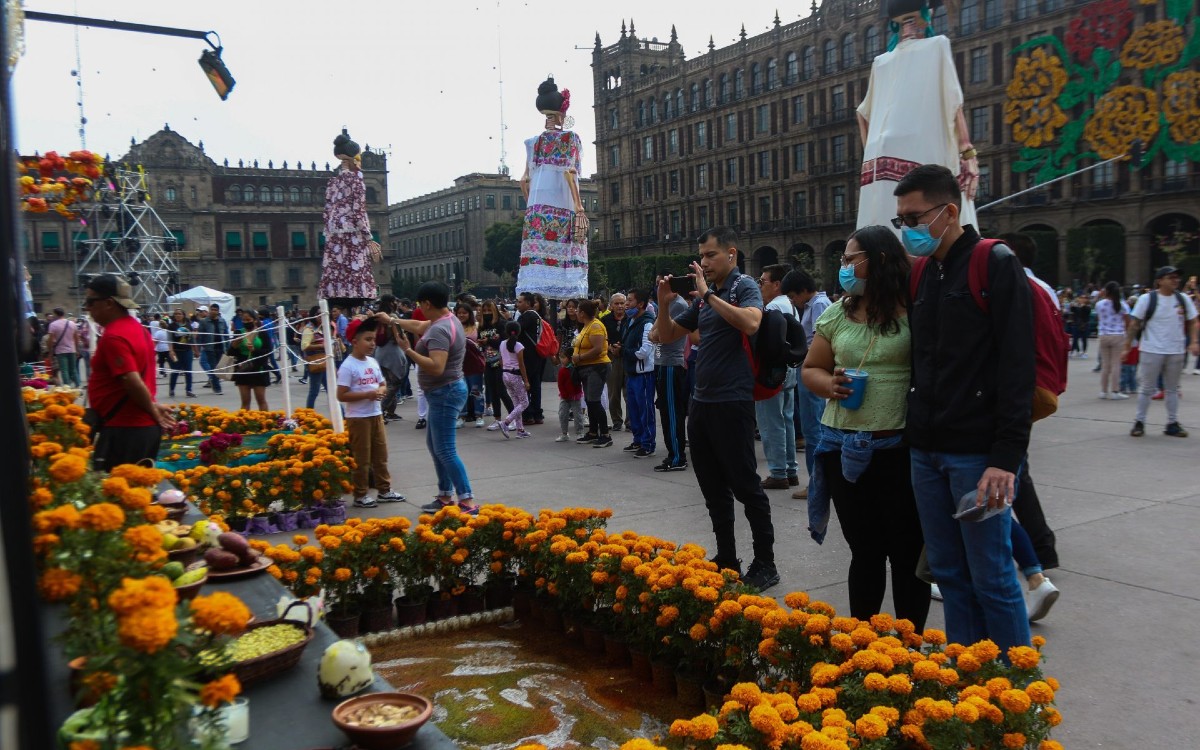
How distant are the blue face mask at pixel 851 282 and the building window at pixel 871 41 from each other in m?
57.7

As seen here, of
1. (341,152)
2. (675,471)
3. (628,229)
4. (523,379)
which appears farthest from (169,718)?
(628,229)

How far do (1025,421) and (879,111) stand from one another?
4.41m

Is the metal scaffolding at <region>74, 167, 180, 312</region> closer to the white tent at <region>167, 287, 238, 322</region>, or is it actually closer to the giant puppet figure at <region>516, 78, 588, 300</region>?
the white tent at <region>167, 287, 238, 322</region>

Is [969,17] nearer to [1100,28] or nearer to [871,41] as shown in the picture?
[871,41]

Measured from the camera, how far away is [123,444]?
5645 mm

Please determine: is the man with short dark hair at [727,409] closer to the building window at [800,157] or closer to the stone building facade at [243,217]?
the building window at [800,157]

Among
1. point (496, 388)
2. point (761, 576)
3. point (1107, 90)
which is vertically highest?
point (1107, 90)

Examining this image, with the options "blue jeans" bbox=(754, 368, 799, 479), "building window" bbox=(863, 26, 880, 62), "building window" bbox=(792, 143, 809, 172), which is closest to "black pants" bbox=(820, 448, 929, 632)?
"blue jeans" bbox=(754, 368, 799, 479)

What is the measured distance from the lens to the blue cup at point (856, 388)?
3.69m

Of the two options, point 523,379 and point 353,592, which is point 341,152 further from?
point 353,592

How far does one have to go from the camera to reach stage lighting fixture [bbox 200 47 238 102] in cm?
980

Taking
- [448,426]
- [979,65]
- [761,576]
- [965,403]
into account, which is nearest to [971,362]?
[965,403]

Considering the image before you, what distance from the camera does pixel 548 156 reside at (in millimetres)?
12344

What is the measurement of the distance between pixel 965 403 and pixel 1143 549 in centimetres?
347
